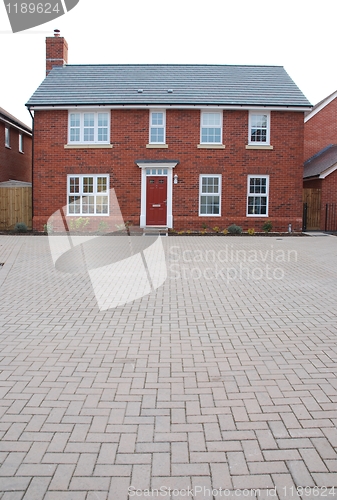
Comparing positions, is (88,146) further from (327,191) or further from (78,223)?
(327,191)

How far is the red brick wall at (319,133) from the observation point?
30.2 metres

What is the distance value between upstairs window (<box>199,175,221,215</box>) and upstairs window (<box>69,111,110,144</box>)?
5216mm

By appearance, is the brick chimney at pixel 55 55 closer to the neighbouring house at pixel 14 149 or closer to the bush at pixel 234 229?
the neighbouring house at pixel 14 149

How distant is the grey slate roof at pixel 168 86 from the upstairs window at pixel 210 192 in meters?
3.62

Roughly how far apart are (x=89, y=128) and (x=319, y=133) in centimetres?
1513

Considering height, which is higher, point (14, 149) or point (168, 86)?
point (168, 86)

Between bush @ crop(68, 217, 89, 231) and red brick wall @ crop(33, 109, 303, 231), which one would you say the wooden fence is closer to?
red brick wall @ crop(33, 109, 303, 231)

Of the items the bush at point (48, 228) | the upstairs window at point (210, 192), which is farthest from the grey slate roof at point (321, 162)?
the bush at point (48, 228)

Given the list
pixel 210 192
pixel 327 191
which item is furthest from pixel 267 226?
pixel 327 191

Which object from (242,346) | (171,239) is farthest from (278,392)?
(171,239)

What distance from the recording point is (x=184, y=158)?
23.5 m

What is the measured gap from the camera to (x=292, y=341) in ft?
20.5

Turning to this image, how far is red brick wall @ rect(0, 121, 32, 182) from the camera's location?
29344mm

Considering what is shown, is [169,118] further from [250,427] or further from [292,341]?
[250,427]
